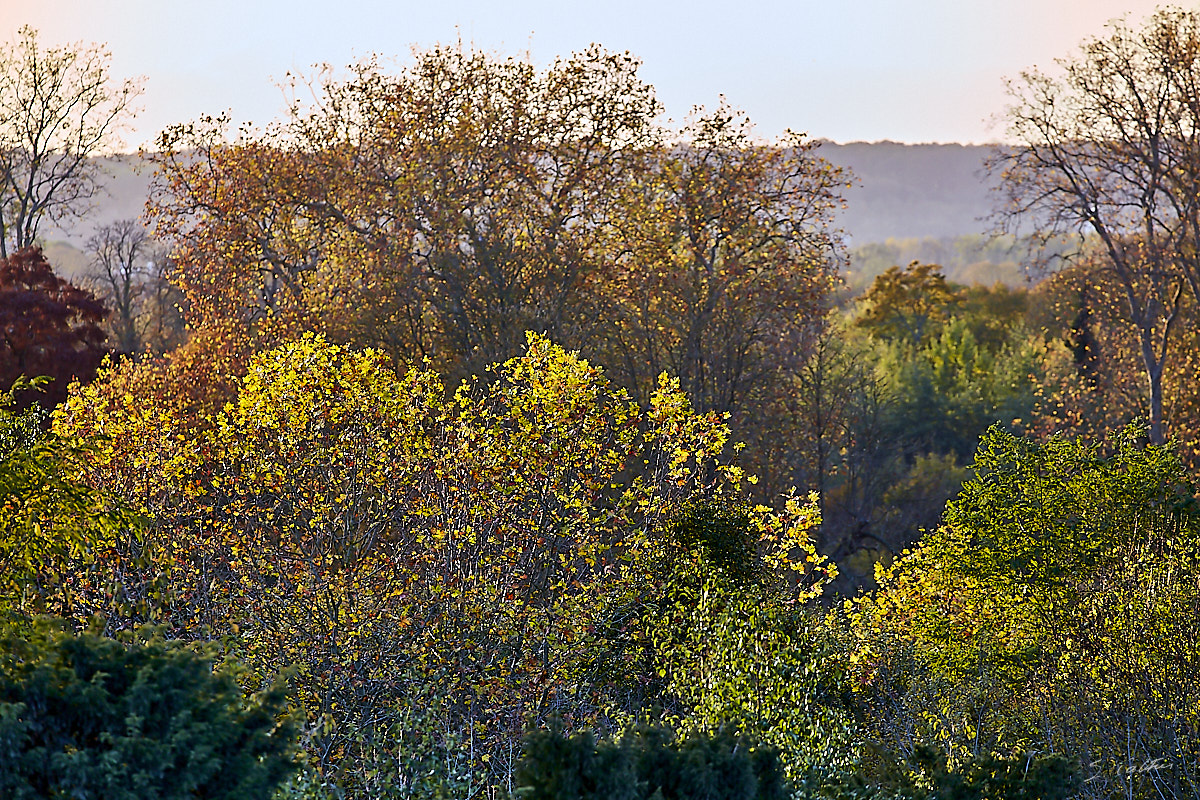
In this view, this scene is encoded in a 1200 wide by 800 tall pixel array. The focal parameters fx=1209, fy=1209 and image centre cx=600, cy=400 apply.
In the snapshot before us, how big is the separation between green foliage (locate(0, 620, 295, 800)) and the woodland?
0.07 feet

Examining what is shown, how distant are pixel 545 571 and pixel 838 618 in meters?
3.62

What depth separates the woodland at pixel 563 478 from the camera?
8.04m

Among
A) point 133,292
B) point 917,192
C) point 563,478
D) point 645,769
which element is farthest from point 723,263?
point 917,192

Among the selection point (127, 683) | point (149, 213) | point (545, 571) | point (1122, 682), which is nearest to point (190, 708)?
point (127, 683)

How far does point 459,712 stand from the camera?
10.3 meters

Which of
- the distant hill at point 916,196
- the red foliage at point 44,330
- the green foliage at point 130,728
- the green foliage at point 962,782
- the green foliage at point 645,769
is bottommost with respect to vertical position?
the green foliage at point 962,782

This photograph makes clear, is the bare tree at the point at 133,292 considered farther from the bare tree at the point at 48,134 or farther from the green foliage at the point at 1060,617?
the green foliage at the point at 1060,617

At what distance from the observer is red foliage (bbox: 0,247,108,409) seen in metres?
19.9

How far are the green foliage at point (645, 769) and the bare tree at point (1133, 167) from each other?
68.9 ft

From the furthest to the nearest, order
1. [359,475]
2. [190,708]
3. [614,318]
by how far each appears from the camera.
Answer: [614,318]
[359,475]
[190,708]

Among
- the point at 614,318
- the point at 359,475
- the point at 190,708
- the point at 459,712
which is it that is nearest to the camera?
the point at 190,708

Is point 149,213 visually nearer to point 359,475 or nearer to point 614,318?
point 614,318

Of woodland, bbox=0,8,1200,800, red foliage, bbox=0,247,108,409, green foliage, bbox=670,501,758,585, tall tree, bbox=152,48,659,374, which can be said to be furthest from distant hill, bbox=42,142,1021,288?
green foliage, bbox=670,501,758,585

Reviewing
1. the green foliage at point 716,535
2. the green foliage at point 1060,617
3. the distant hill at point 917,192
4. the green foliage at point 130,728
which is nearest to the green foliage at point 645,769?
the green foliage at point 130,728
